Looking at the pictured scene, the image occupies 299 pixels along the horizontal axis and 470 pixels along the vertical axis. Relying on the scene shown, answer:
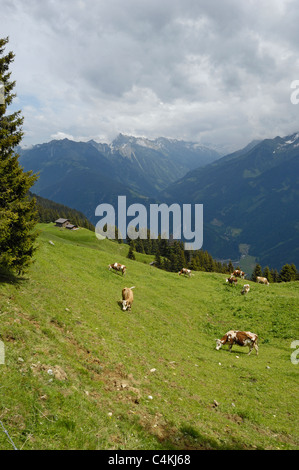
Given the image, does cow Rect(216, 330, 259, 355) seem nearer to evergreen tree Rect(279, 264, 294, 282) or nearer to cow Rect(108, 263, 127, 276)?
cow Rect(108, 263, 127, 276)

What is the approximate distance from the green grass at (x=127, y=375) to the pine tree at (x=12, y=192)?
7.11 ft

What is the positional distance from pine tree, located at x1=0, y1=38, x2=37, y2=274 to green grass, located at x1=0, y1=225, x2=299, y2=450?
7.11 ft

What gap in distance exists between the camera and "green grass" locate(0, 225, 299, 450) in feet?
27.1

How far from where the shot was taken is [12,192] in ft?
54.4

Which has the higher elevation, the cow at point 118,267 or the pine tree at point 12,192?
the pine tree at point 12,192

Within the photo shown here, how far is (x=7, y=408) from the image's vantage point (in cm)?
780

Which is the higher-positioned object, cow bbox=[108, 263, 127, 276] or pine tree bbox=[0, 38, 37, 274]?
pine tree bbox=[0, 38, 37, 274]

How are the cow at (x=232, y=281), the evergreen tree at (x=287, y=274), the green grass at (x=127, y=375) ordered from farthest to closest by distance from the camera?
1. the evergreen tree at (x=287, y=274)
2. the cow at (x=232, y=281)
3. the green grass at (x=127, y=375)

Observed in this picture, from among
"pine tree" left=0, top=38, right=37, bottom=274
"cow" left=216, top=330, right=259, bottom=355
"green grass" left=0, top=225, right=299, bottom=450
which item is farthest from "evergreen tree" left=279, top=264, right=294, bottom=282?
"pine tree" left=0, top=38, right=37, bottom=274

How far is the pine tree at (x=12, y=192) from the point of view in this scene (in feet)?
51.8

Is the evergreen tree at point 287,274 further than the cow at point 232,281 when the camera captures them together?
Yes

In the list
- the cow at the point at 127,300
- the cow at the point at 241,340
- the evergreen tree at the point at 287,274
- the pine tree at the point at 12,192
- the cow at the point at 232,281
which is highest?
the pine tree at the point at 12,192

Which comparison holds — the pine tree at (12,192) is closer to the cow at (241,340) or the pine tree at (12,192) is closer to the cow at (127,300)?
the cow at (127,300)

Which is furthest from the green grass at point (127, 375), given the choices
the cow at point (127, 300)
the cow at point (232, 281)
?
the cow at point (232, 281)
